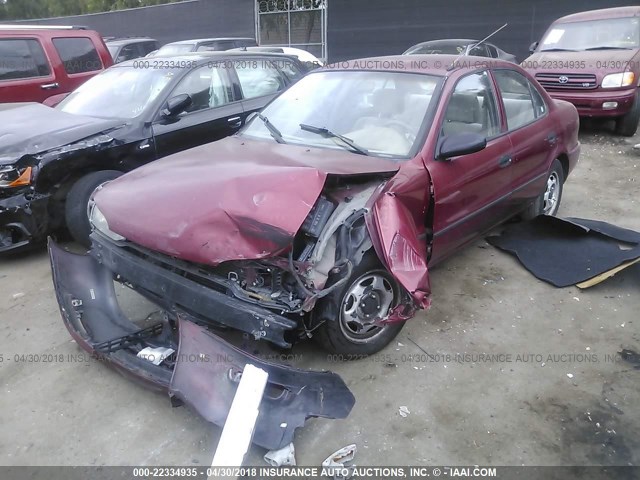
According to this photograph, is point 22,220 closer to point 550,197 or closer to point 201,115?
point 201,115

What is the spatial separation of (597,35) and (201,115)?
7.11 meters

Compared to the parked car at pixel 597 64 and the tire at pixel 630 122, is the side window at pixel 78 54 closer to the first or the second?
the parked car at pixel 597 64

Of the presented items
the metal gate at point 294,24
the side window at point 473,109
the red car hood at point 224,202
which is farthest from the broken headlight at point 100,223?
the metal gate at point 294,24

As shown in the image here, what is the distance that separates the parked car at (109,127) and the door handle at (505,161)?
9.42ft

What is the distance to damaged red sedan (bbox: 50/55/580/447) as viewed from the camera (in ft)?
8.59

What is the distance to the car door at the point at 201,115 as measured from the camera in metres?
5.05

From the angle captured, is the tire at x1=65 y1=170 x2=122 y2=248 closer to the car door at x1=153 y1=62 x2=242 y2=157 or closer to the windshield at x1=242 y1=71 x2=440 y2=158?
the car door at x1=153 y1=62 x2=242 y2=157

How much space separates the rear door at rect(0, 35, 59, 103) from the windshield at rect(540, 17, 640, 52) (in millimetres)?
8067

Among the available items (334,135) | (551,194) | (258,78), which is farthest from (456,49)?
(334,135)

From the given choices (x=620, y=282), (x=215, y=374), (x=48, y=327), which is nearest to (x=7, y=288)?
(x=48, y=327)

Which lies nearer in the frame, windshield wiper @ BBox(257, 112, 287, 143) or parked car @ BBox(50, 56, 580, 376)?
parked car @ BBox(50, 56, 580, 376)

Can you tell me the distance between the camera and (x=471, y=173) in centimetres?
370

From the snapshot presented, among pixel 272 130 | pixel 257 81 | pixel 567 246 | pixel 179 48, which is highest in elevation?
pixel 179 48

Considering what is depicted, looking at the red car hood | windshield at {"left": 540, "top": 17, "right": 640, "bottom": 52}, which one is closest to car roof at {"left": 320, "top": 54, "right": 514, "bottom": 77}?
the red car hood
